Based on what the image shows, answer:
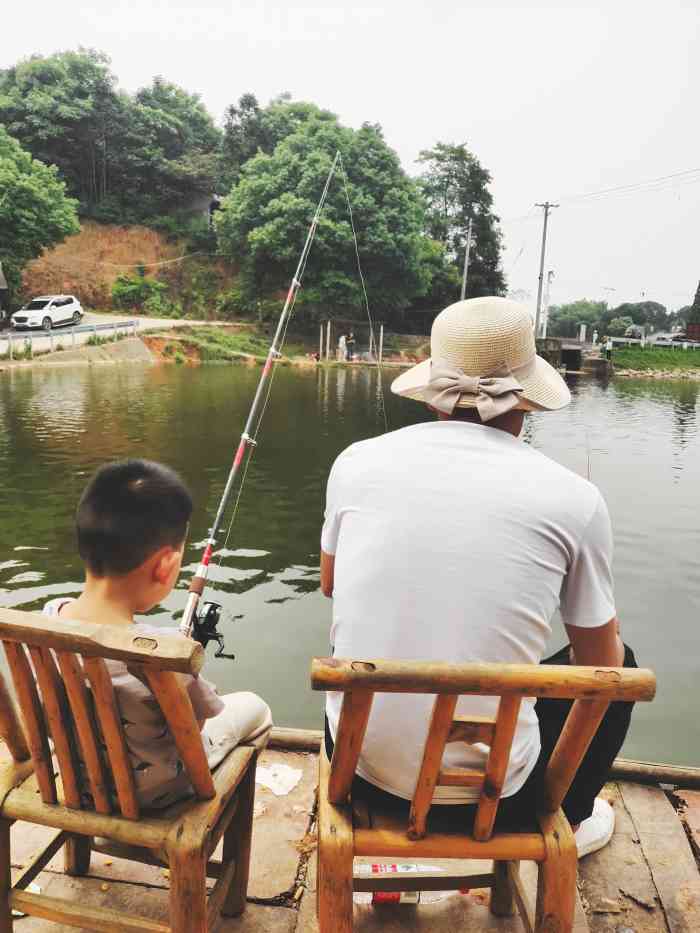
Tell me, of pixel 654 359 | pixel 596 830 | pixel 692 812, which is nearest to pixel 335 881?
pixel 596 830

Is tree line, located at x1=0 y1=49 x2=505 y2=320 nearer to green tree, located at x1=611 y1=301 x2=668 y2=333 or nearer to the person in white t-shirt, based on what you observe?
the person in white t-shirt

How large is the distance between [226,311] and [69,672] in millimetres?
43508

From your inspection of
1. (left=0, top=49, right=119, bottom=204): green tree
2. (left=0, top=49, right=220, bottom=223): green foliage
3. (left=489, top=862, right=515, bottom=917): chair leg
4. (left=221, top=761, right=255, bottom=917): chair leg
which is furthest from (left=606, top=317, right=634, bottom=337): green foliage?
(left=221, top=761, right=255, bottom=917): chair leg

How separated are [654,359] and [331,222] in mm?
21609

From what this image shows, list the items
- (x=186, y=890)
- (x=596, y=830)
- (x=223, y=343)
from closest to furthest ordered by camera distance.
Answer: (x=186, y=890)
(x=596, y=830)
(x=223, y=343)

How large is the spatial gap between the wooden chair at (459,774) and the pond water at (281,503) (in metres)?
1.49

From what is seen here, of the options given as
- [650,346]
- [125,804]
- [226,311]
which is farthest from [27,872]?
[650,346]

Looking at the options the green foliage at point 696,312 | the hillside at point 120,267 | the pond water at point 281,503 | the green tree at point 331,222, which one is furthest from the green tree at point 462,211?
the pond water at point 281,503

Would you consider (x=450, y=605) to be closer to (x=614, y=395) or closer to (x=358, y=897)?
(x=358, y=897)

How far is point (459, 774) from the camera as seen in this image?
139 centimetres

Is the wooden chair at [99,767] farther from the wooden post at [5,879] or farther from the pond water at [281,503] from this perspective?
the pond water at [281,503]

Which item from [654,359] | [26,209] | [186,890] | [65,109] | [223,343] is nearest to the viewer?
[186,890]

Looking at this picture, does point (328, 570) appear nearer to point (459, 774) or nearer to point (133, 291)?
point (459, 774)

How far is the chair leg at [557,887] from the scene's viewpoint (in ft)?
4.83
